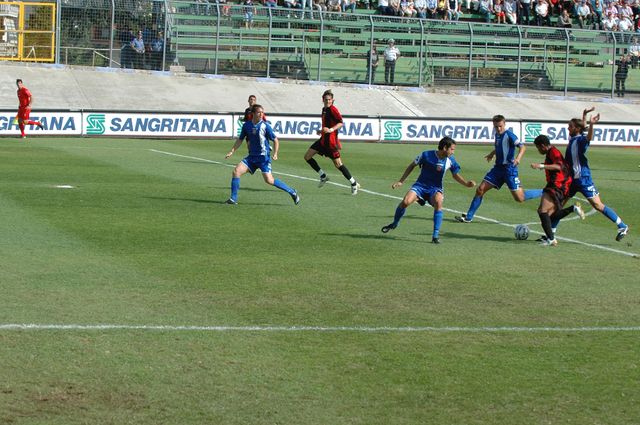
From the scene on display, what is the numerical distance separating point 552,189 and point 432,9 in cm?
3774

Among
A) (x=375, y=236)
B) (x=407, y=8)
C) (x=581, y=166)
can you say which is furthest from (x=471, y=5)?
(x=375, y=236)

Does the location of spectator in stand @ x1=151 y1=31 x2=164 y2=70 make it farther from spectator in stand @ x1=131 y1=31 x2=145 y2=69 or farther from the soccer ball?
the soccer ball

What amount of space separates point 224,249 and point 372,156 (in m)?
18.7

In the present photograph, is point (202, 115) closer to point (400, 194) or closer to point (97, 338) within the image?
point (400, 194)

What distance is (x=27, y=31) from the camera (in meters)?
46.9

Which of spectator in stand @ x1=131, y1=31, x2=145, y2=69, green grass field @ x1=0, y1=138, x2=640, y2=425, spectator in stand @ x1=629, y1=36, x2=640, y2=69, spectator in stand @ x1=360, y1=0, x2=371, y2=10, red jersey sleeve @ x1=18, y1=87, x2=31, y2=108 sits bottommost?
green grass field @ x1=0, y1=138, x2=640, y2=425

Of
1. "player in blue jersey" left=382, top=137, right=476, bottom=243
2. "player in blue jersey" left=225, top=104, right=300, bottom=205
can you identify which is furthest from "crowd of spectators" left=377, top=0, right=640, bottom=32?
"player in blue jersey" left=382, top=137, right=476, bottom=243

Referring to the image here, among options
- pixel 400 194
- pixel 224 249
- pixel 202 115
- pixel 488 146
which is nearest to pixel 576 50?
pixel 488 146

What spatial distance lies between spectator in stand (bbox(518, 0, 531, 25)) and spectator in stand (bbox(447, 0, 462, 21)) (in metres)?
3.13

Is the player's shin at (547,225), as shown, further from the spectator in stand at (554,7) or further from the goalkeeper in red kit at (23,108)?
the spectator in stand at (554,7)

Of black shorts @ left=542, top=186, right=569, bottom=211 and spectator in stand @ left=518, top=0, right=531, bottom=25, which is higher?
spectator in stand @ left=518, top=0, right=531, bottom=25

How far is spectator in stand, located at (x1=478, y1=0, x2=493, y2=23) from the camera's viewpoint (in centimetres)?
5381

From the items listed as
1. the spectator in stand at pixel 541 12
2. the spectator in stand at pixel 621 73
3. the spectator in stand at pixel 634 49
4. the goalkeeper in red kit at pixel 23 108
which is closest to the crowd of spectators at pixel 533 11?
the spectator in stand at pixel 541 12

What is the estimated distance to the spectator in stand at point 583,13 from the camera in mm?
55688
